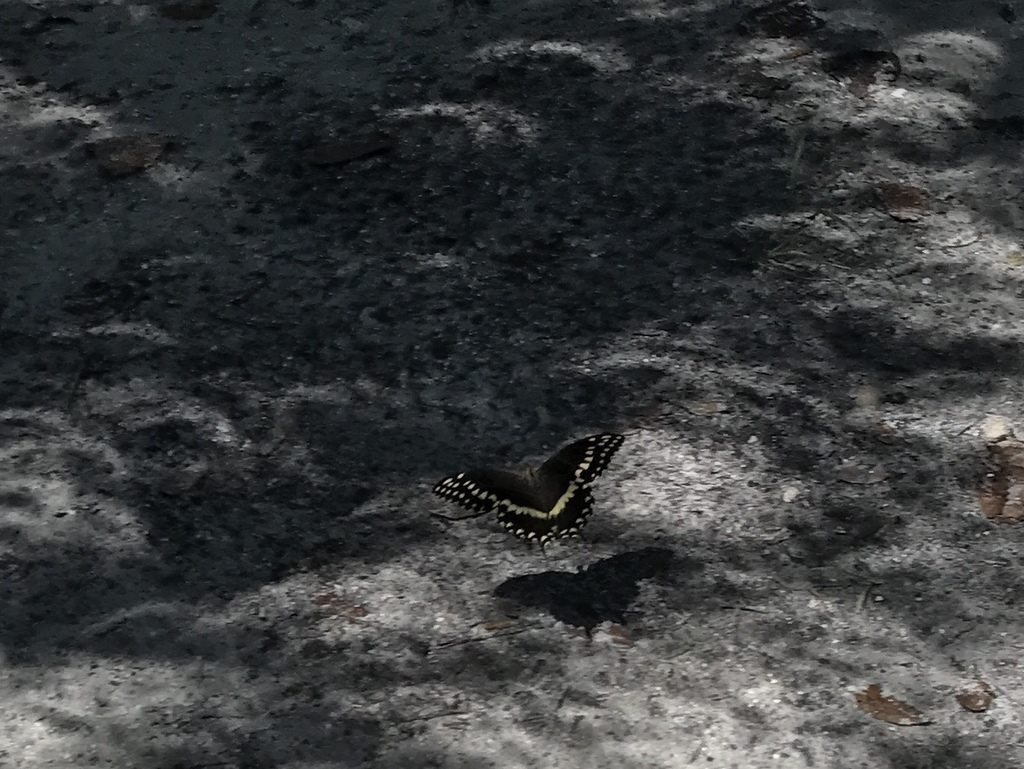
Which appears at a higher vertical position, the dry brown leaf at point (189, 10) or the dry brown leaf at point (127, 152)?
the dry brown leaf at point (189, 10)

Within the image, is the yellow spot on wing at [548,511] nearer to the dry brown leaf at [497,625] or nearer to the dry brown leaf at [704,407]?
the dry brown leaf at [497,625]

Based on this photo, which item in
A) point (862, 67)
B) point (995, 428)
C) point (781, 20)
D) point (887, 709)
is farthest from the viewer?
point (781, 20)

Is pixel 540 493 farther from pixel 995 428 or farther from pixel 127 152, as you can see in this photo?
pixel 127 152

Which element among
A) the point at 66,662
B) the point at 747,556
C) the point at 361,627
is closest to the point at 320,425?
the point at 361,627

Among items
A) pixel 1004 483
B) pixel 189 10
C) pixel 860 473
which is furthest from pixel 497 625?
pixel 189 10

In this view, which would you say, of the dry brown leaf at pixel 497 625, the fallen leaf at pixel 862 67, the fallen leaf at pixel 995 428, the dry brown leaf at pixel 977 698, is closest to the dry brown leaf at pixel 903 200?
the fallen leaf at pixel 862 67

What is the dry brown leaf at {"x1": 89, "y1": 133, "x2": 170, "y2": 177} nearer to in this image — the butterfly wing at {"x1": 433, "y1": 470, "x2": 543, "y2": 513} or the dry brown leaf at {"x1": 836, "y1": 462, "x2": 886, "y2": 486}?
the butterfly wing at {"x1": 433, "y1": 470, "x2": 543, "y2": 513}

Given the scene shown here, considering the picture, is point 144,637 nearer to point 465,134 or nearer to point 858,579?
point 858,579
